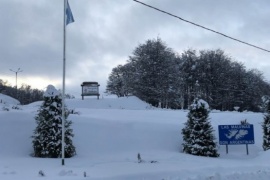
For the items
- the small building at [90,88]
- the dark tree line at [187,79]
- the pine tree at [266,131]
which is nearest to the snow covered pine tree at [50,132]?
the pine tree at [266,131]

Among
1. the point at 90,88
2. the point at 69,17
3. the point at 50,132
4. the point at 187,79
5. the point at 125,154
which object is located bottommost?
the point at 125,154

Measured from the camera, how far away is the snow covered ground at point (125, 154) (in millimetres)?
12320

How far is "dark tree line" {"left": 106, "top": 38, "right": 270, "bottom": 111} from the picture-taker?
188 ft

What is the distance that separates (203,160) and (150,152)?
2.47 metres

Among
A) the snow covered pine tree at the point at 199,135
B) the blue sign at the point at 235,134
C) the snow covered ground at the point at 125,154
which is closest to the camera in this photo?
the snow covered ground at the point at 125,154

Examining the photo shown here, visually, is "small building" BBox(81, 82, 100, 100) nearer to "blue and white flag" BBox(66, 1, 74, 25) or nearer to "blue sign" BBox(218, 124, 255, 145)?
"blue sign" BBox(218, 124, 255, 145)

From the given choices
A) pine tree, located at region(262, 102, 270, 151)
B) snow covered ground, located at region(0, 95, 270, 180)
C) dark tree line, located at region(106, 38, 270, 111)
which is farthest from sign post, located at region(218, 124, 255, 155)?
dark tree line, located at region(106, 38, 270, 111)

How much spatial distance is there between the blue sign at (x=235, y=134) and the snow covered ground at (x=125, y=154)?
2.15 ft

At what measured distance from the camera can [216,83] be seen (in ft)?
227

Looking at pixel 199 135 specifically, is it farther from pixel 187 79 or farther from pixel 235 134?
pixel 187 79

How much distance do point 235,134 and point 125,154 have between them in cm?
609

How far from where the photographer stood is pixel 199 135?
18297mm

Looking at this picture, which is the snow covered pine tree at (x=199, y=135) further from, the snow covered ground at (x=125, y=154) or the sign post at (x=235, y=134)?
the sign post at (x=235, y=134)

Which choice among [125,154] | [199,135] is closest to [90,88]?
[199,135]
